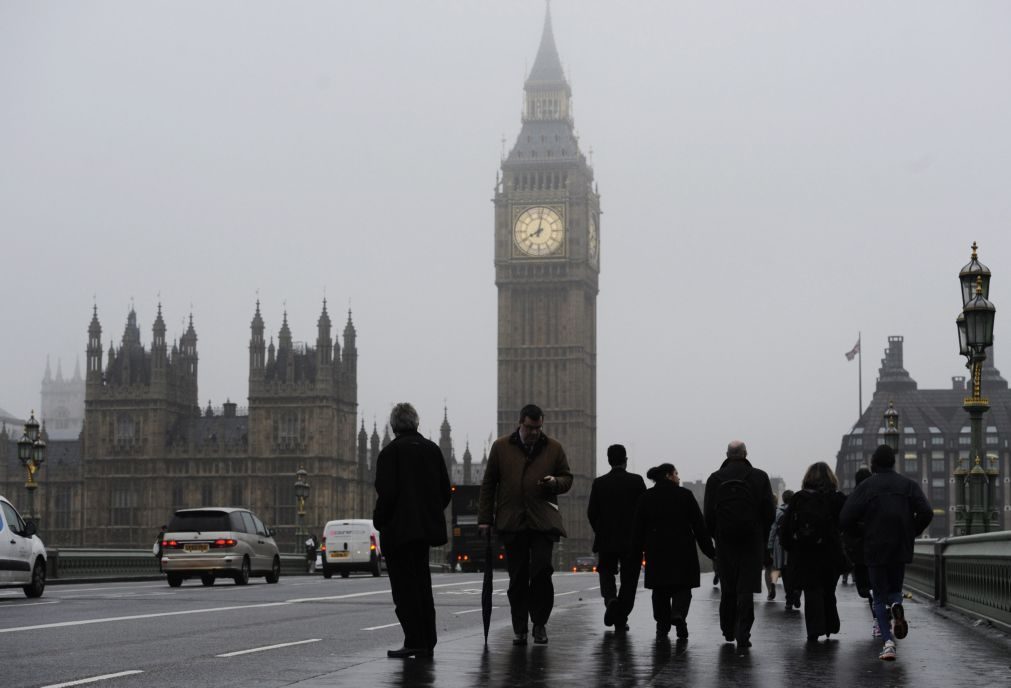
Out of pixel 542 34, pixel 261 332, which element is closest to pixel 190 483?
pixel 261 332

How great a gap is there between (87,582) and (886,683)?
2904 centimetres

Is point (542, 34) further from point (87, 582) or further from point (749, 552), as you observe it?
point (749, 552)

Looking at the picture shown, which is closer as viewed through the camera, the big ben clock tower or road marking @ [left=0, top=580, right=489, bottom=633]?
road marking @ [left=0, top=580, right=489, bottom=633]

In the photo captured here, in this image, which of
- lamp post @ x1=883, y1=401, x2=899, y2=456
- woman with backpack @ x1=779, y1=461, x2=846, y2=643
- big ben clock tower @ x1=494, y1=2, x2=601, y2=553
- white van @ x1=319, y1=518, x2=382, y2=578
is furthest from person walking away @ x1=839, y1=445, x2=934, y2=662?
big ben clock tower @ x1=494, y1=2, x2=601, y2=553

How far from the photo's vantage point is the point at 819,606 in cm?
1559

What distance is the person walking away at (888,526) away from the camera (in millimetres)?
14008

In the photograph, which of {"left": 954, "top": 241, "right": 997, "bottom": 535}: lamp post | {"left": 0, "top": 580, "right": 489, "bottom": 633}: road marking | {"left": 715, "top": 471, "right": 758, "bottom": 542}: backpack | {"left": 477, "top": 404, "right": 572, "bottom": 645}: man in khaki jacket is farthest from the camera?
{"left": 954, "top": 241, "right": 997, "bottom": 535}: lamp post

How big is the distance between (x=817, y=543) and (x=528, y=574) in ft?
9.48

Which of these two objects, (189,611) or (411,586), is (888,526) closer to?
(411,586)

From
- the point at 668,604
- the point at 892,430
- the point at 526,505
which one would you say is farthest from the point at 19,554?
the point at 892,430

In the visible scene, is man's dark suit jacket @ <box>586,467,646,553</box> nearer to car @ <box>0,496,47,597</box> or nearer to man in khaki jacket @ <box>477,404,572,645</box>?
man in khaki jacket @ <box>477,404,572,645</box>

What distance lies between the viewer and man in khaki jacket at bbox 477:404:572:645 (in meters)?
14.1

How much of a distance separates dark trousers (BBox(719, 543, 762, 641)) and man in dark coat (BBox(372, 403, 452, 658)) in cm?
294

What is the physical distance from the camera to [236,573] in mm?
33062
